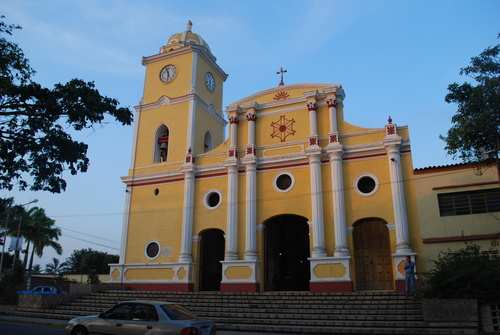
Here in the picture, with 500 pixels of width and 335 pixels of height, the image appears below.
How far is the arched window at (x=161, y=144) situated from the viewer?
961 inches

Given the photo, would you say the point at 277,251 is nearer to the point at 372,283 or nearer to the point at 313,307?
the point at 372,283

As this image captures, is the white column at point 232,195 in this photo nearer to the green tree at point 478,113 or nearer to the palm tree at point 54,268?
the green tree at point 478,113

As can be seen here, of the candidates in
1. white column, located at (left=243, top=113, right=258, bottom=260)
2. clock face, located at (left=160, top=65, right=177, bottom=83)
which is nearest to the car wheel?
white column, located at (left=243, top=113, right=258, bottom=260)

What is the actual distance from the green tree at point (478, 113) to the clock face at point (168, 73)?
1682 cm

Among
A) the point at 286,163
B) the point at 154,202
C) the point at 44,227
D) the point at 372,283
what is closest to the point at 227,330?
the point at 372,283

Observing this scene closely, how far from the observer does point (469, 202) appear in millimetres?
16469

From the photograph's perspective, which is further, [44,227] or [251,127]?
[44,227]

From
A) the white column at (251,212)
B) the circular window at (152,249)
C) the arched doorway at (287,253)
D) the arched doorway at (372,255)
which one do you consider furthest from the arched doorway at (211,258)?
the arched doorway at (372,255)

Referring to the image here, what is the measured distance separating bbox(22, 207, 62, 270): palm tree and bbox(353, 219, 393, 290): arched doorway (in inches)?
1328

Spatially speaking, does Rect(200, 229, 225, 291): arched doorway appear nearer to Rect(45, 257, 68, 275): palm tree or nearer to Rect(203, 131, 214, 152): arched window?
Rect(203, 131, 214, 152): arched window

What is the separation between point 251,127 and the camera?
21.9 meters

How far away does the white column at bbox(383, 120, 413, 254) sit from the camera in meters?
17.1

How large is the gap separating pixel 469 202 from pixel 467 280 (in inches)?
215

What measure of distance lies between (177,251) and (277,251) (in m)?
5.71
